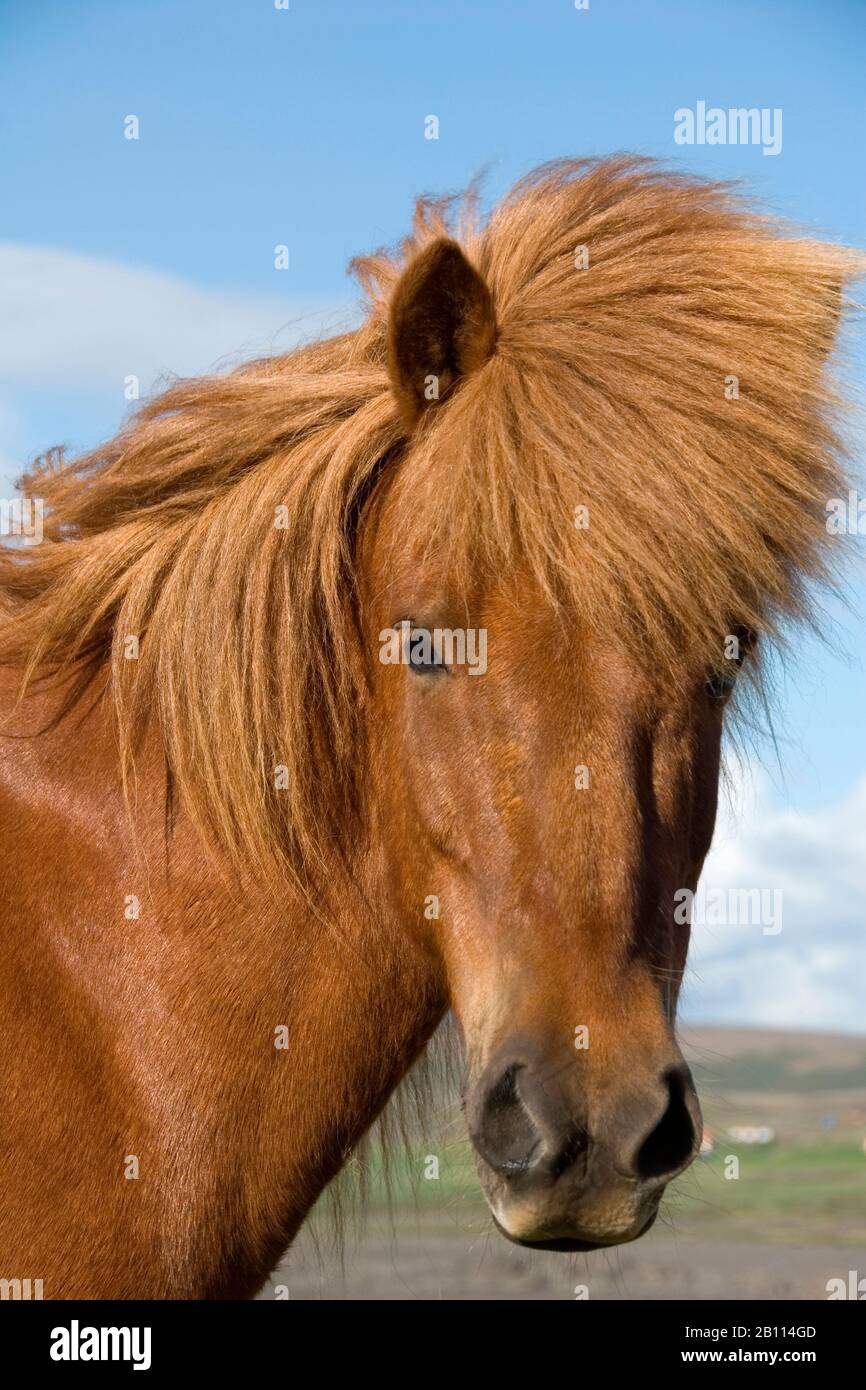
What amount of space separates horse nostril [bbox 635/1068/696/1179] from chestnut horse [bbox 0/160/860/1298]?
1 cm

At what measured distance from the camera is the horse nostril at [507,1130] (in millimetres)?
2941

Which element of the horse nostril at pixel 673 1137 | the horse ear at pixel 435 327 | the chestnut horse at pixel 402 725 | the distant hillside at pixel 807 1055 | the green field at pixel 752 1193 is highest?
the horse ear at pixel 435 327

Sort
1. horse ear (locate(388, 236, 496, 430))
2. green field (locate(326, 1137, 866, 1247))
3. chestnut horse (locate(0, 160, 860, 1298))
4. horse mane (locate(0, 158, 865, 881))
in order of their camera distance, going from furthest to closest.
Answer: green field (locate(326, 1137, 866, 1247)), horse ear (locate(388, 236, 496, 430)), horse mane (locate(0, 158, 865, 881)), chestnut horse (locate(0, 160, 860, 1298))

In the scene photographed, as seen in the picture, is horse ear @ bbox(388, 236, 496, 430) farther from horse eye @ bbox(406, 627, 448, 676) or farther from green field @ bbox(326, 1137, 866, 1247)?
green field @ bbox(326, 1137, 866, 1247)

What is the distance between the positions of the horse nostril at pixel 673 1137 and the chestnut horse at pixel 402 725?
0.5 inches

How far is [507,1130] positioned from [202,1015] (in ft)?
2.96

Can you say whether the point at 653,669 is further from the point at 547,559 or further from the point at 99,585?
the point at 99,585

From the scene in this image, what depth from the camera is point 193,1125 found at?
3.43 metres

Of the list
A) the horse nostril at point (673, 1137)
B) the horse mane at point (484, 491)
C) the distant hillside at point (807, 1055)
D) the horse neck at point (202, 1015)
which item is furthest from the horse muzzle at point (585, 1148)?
the distant hillside at point (807, 1055)

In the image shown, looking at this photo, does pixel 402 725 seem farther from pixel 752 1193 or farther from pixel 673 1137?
pixel 752 1193

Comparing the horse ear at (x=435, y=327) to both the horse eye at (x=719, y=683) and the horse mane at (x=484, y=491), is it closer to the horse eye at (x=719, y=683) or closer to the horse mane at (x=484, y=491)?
the horse mane at (x=484, y=491)

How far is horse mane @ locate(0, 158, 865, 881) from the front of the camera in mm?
3357

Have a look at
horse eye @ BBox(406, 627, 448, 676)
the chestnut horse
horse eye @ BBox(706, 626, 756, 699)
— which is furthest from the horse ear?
horse eye @ BBox(706, 626, 756, 699)
